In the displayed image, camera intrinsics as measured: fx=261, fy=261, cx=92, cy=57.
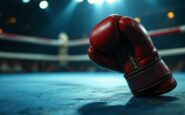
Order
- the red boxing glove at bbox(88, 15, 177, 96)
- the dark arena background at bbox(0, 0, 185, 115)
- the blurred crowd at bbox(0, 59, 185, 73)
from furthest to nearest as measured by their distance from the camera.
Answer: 1. the blurred crowd at bbox(0, 59, 185, 73)
2. the dark arena background at bbox(0, 0, 185, 115)
3. the red boxing glove at bbox(88, 15, 177, 96)

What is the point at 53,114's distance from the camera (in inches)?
27.4

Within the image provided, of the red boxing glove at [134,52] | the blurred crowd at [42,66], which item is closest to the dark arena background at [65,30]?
the blurred crowd at [42,66]

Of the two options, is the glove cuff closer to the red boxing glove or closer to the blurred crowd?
the red boxing glove

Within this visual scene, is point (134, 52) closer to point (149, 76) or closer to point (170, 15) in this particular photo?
point (149, 76)

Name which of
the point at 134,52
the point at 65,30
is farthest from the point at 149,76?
the point at 65,30

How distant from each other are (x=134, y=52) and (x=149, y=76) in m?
0.11

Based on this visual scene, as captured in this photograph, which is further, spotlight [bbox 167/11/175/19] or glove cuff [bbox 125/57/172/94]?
spotlight [bbox 167/11/175/19]

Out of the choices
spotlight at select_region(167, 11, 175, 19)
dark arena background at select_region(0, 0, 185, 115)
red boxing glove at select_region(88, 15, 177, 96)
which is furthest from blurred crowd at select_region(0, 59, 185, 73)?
red boxing glove at select_region(88, 15, 177, 96)

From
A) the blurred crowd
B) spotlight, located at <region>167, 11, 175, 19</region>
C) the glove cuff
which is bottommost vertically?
the glove cuff

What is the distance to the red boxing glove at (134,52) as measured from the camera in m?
0.99

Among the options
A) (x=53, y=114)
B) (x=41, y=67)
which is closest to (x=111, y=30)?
(x=53, y=114)

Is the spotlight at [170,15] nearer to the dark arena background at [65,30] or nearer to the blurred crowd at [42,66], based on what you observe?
the dark arena background at [65,30]

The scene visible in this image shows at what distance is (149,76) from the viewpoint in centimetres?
99

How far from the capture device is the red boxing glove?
99cm
